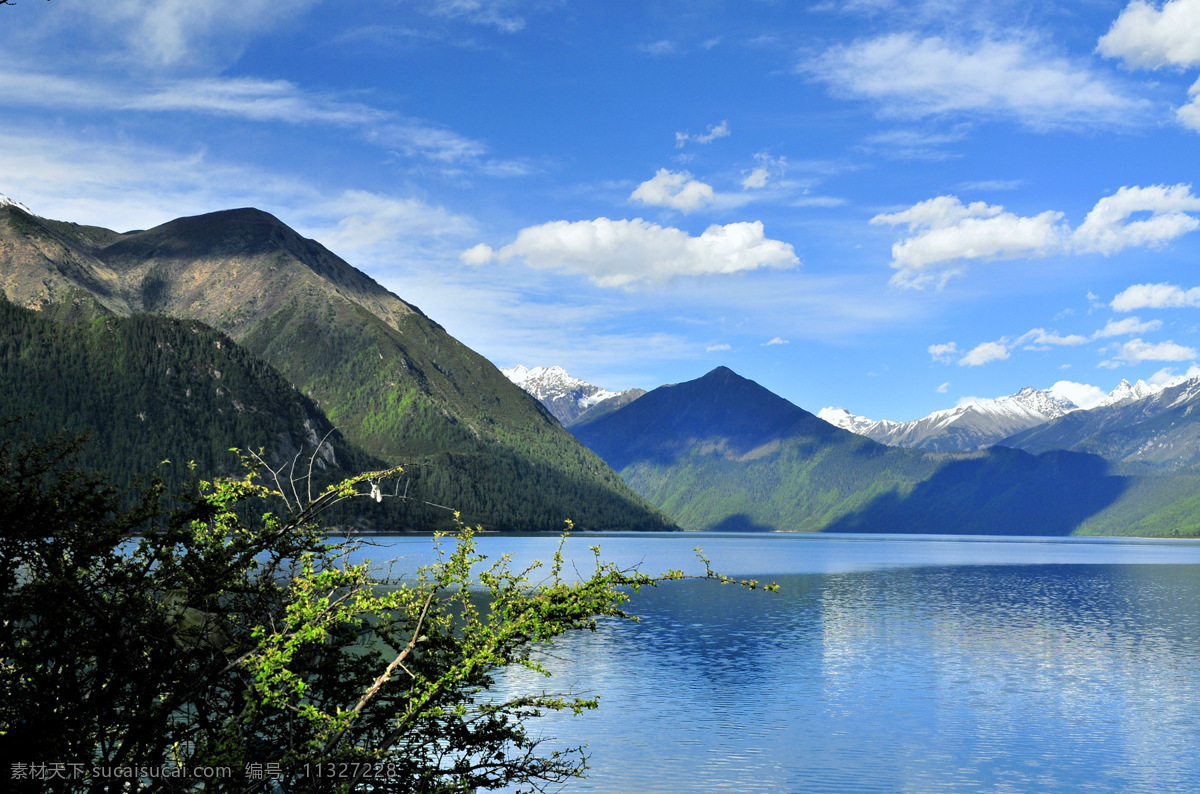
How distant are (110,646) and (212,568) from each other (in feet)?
4.85

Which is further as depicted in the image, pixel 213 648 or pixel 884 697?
pixel 884 697

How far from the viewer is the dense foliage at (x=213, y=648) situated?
1102cm

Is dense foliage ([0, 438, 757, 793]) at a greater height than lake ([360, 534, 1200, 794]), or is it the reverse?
dense foliage ([0, 438, 757, 793])

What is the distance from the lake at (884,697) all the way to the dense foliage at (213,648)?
20.0m

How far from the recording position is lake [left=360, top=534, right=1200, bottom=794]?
117ft

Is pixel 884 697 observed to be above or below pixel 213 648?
below

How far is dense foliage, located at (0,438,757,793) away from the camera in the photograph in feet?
36.2

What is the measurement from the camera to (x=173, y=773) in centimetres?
1162

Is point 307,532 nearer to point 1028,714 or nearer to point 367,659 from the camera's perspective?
point 367,659

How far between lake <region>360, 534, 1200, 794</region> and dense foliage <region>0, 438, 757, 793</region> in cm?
1999

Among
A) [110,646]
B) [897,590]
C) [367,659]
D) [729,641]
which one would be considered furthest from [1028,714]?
[897,590]

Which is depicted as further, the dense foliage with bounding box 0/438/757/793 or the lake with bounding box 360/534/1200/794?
the lake with bounding box 360/534/1200/794

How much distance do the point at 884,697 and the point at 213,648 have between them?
45.3 meters

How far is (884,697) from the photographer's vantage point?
5003 cm
